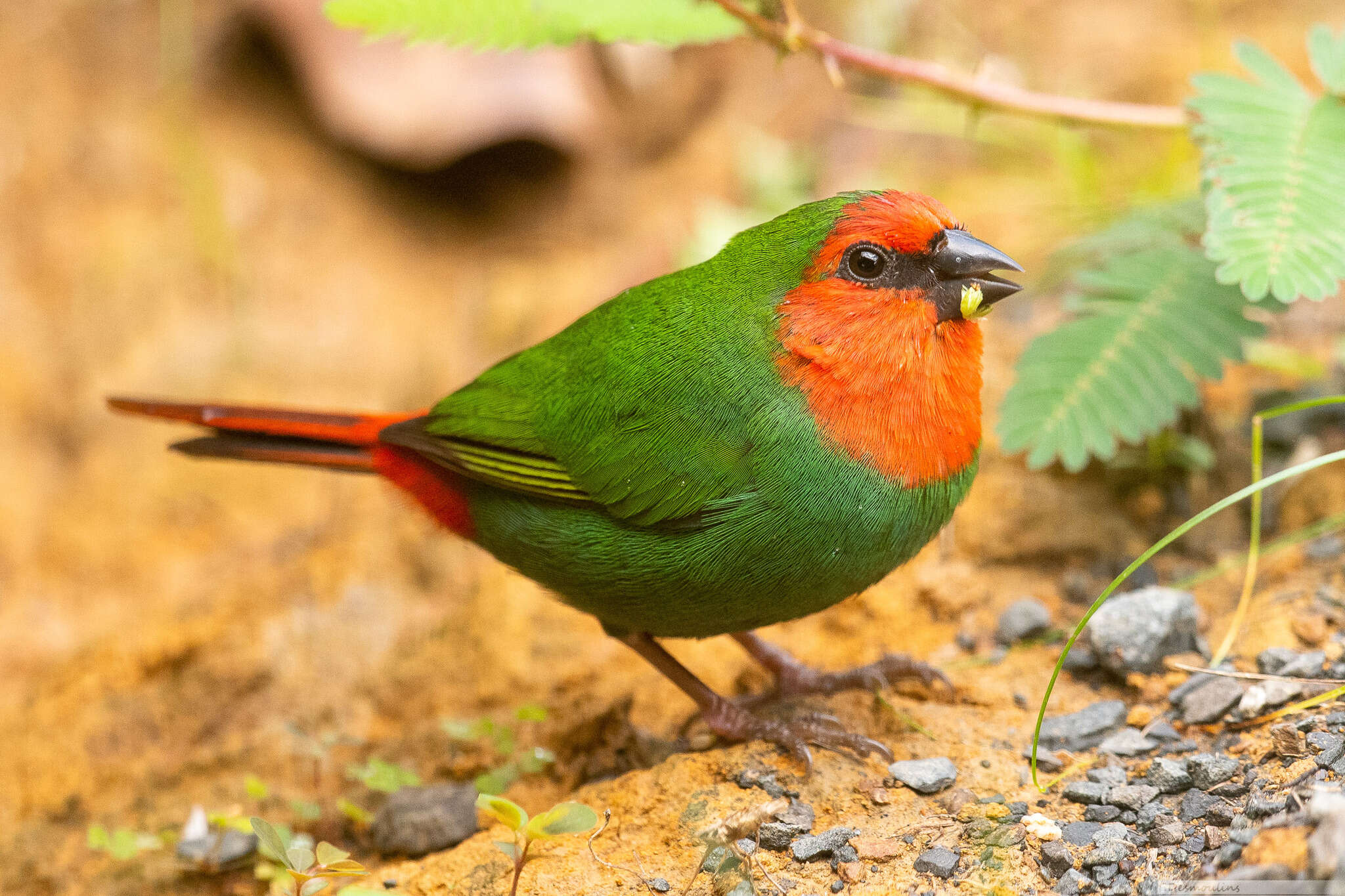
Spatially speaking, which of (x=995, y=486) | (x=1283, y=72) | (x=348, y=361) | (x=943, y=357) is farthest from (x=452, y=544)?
(x=1283, y=72)

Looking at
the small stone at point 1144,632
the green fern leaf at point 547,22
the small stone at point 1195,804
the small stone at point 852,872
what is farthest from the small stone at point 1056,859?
the green fern leaf at point 547,22

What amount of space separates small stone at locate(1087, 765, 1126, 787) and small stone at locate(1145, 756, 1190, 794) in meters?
0.06

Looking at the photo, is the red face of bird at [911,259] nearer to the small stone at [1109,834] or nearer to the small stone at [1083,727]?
the small stone at [1083,727]

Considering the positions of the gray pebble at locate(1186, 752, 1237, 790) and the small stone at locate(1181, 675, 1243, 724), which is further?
the small stone at locate(1181, 675, 1243, 724)

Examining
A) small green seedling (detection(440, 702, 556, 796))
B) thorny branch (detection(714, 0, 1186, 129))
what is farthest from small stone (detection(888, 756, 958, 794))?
thorny branch (detection(714, 0, 1186, 129))

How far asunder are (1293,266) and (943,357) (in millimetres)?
922

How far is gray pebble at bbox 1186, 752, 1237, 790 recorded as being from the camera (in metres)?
2.37

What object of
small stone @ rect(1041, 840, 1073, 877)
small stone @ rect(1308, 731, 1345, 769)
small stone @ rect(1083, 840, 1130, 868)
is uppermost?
small stone @ rect(1308, 731, 1345, 769)

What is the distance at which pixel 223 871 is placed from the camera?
3074mm

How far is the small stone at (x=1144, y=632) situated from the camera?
2932 mm

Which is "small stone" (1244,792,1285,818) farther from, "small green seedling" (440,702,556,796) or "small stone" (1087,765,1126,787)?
"small green seedling" (440,702,556,796)

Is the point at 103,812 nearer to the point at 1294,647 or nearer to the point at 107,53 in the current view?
the point at 1294,647

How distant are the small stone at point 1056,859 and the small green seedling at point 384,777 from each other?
5.61 feet

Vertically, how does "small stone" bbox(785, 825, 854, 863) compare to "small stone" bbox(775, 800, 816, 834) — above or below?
below
